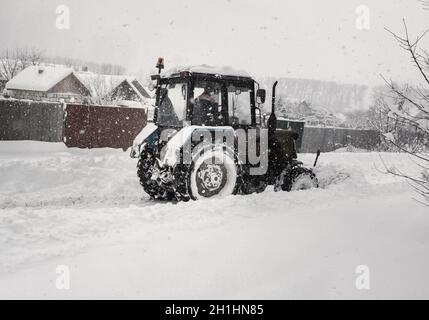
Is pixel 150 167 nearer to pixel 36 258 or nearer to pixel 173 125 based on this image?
pixel 173 125

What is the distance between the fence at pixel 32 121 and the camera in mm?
13797

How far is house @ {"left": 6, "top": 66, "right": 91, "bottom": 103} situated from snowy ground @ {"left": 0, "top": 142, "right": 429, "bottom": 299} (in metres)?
35.4

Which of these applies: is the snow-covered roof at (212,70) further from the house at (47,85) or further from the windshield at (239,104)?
the house at (47,85)

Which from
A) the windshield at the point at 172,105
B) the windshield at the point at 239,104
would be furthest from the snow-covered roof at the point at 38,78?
the windshield at the point at 239,104

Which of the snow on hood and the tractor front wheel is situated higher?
the snow on hood

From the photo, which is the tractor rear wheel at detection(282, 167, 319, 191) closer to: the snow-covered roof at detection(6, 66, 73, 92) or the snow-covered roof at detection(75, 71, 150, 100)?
the snow-covered roof at detection(75, 71, 150, 100)

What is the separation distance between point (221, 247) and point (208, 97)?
11.1 ft

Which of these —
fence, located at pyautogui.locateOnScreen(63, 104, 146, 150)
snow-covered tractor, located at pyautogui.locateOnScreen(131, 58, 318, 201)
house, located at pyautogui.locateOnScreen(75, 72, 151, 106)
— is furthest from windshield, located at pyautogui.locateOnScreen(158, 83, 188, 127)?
house, located at pyautogui.locateOnScreen(75, 72, 151, 106)

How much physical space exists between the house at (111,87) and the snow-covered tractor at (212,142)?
A: 87.4ft

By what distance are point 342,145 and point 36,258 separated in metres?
22.0

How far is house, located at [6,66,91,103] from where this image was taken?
130 feet

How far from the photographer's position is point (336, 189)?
7781 mm

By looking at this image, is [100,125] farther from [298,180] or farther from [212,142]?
[298,180]
